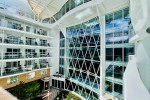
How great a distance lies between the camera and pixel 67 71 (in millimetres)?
21531

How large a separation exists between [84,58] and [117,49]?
5834mm

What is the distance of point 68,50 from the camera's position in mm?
21406

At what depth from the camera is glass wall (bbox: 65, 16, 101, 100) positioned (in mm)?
15780

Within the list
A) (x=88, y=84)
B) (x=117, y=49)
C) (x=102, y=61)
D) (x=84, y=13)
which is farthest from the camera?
(x=88, y=84)

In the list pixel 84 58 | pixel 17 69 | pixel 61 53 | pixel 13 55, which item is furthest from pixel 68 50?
pixel 13 55

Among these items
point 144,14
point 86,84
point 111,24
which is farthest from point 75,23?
point 144,14

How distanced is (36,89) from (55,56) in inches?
269

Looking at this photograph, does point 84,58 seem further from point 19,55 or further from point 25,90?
point 25,90

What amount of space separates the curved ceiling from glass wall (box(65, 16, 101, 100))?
12.3 ft

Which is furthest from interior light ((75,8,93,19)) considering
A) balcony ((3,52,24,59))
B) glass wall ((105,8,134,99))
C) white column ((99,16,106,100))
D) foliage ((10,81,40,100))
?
foliage ((10,81,40,100))

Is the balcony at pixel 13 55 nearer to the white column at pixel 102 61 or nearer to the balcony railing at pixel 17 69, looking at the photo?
the balcony railing at pixel 17 69

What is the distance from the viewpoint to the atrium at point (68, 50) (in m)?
12.8

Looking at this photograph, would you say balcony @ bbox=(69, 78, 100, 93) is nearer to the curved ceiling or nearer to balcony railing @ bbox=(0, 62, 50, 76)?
balcony railing @ bbox=(0, 62, 50, 76)

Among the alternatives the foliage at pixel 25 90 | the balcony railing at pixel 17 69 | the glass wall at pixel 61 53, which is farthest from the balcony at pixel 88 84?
the balcony railing at pixel 17 69
